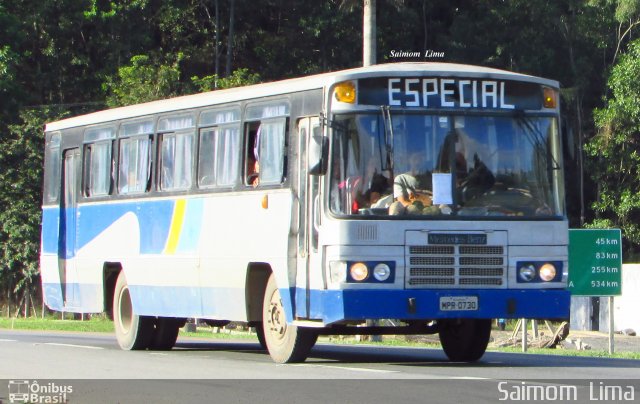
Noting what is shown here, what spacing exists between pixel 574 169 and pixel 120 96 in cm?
3228

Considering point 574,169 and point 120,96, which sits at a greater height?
point 120,96

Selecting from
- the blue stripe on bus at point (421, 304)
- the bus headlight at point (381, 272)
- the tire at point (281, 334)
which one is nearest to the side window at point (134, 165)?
the tire at point (281, 334)

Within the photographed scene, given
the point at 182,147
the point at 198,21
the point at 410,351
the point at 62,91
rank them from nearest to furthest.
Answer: the point at 182,147
the point at 410,351
the point at 62,91
the point at 198,21

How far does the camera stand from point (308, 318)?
1535cm

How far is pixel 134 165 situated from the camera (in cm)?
1978

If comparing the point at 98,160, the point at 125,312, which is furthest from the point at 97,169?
the point at 125,312

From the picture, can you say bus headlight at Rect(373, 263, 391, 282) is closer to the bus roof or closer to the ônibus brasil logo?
the bus roof

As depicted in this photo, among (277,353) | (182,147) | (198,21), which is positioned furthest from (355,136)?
(198,21)

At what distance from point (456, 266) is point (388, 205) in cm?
96

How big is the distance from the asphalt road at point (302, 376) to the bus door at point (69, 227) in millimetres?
2210

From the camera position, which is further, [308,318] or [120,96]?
[120,96]

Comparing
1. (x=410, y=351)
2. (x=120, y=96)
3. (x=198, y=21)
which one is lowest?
(x=410, y=351)

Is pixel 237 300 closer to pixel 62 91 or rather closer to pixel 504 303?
pixel 504 303

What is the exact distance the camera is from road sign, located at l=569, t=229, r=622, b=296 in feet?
72.5
